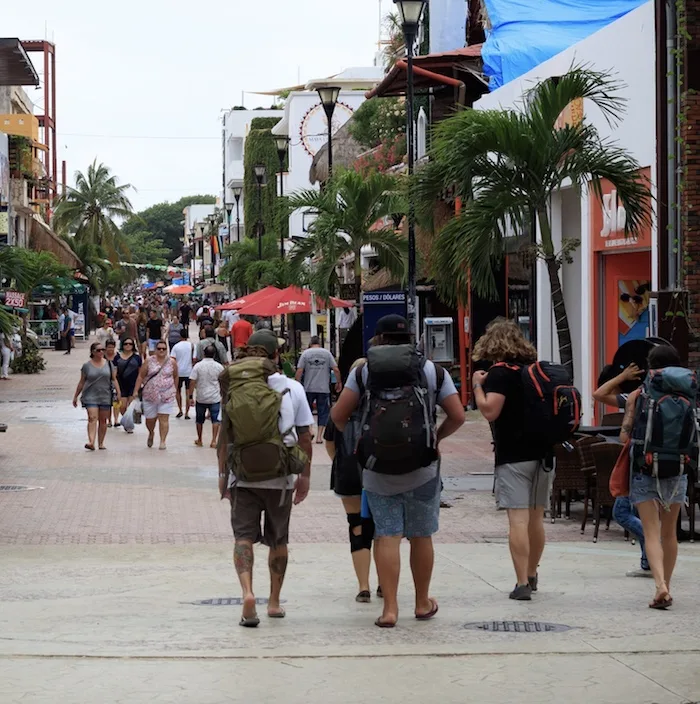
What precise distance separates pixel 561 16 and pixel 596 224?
704 centimetres

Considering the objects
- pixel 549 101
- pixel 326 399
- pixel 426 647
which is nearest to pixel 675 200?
pixel 549 101

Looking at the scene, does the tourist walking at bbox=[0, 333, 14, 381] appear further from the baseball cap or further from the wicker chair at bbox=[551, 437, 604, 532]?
the baseball cap

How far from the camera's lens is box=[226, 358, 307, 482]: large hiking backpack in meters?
7.91

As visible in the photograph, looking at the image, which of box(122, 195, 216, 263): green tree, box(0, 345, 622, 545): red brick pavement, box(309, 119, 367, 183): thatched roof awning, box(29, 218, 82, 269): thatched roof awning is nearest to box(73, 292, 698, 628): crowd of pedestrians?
box(0, 345, 622, 545): red brick pavement

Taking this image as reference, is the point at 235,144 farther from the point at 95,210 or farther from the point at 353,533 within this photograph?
the point at 353,533

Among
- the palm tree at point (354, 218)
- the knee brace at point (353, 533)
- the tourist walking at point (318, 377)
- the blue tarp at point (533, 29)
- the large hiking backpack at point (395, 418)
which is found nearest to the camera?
the large hiking backpack at point (395, 418)

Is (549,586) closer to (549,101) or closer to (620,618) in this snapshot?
(620,618)

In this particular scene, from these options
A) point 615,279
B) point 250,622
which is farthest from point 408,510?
point 615,279

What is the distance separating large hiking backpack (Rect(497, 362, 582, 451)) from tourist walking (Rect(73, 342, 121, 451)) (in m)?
12.5

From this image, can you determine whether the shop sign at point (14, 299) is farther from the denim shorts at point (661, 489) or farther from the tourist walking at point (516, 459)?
the denim shorts at point (661, 489)

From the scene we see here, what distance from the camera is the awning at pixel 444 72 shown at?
88.4 ft

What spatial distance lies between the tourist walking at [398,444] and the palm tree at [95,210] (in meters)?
77.4

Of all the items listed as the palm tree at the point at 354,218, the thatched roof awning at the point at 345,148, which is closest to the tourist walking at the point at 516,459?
the palm tree at the point at 354,218

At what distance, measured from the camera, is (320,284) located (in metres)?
27.0
